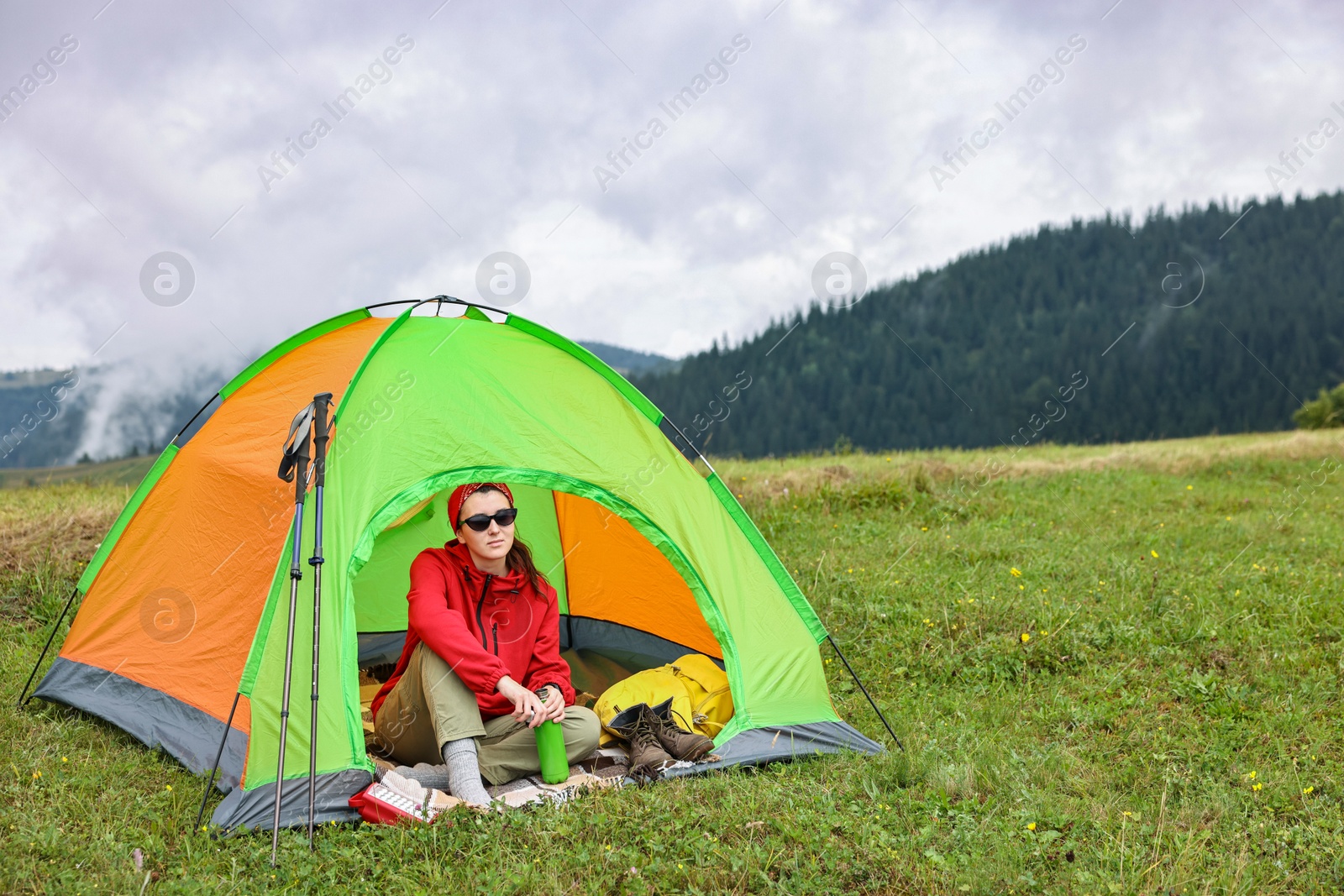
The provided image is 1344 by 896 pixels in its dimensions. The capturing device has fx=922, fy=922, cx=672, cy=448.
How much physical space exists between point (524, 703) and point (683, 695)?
112 cm

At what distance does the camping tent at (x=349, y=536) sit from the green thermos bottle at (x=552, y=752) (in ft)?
2.21

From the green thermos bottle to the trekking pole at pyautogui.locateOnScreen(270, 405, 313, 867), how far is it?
96 cm

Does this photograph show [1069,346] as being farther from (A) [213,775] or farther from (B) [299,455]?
(A) [213,775]

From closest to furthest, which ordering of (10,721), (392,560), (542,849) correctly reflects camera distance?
(542,849), (10,721), (392,560)

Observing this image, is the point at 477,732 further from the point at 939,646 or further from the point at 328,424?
the point at 939,646

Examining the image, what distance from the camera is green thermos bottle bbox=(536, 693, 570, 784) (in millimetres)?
3725

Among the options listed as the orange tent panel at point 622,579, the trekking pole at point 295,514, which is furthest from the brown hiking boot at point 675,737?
the trekking pole at point 295,514

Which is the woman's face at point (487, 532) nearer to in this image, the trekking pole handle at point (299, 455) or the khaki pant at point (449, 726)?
the khaki pant at point (449, 726)

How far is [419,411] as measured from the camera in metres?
4.03

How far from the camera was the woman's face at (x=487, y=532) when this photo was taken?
3990 millimetres

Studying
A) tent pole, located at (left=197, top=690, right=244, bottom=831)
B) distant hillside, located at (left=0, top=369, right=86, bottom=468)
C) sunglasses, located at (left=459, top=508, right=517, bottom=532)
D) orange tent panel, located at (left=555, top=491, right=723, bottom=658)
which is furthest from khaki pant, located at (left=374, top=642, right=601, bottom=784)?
distant hillside, located at (left=0, top=369, right=86, bottom=468)

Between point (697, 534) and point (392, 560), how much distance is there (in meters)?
2.49

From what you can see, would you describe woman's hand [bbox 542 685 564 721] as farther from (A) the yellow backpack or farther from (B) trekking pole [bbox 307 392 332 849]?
(B) trekking pole [bbox 307 392 332 849]

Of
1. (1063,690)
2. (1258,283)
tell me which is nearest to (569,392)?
(1063,690)
